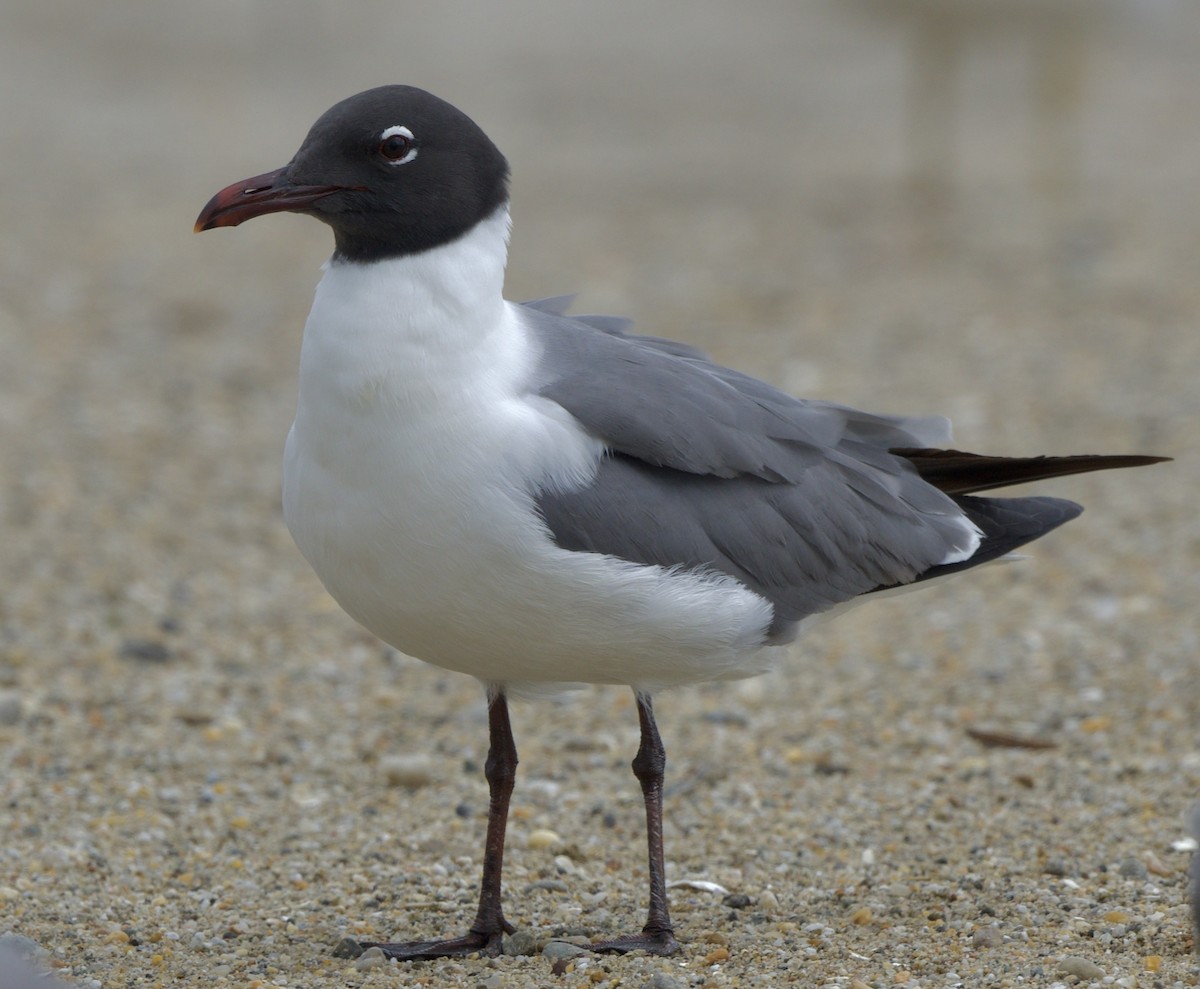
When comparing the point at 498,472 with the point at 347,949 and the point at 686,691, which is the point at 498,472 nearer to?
the point at 347,949

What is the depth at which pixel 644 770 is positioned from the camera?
438cm

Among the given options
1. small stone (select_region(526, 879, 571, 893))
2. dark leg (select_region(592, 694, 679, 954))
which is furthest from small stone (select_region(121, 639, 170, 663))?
dark leg (select_region(592, 694, 679, 954))

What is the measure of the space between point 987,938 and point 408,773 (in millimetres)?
2197

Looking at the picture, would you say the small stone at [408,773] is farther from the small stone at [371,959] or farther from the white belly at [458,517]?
the white belly at [458,517]

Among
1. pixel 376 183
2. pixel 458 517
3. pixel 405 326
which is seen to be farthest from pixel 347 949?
pixel 376 183

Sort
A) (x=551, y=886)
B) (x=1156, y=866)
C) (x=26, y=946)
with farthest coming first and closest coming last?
(x=551, y=886) → (x=1156, y=866) → (x=26, y=946)

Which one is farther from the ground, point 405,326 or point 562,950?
point 405,326

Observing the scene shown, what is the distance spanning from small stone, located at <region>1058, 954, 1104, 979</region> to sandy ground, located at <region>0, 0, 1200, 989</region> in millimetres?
11

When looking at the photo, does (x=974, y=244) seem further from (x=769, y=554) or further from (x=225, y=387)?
(x=769, y=554)

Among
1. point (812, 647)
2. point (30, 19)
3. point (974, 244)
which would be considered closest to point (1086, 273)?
point (974, 244)

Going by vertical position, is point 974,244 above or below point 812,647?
above

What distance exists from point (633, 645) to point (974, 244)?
9.81m

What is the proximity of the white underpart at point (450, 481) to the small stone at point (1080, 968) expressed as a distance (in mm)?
1159

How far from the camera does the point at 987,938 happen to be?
415cm
